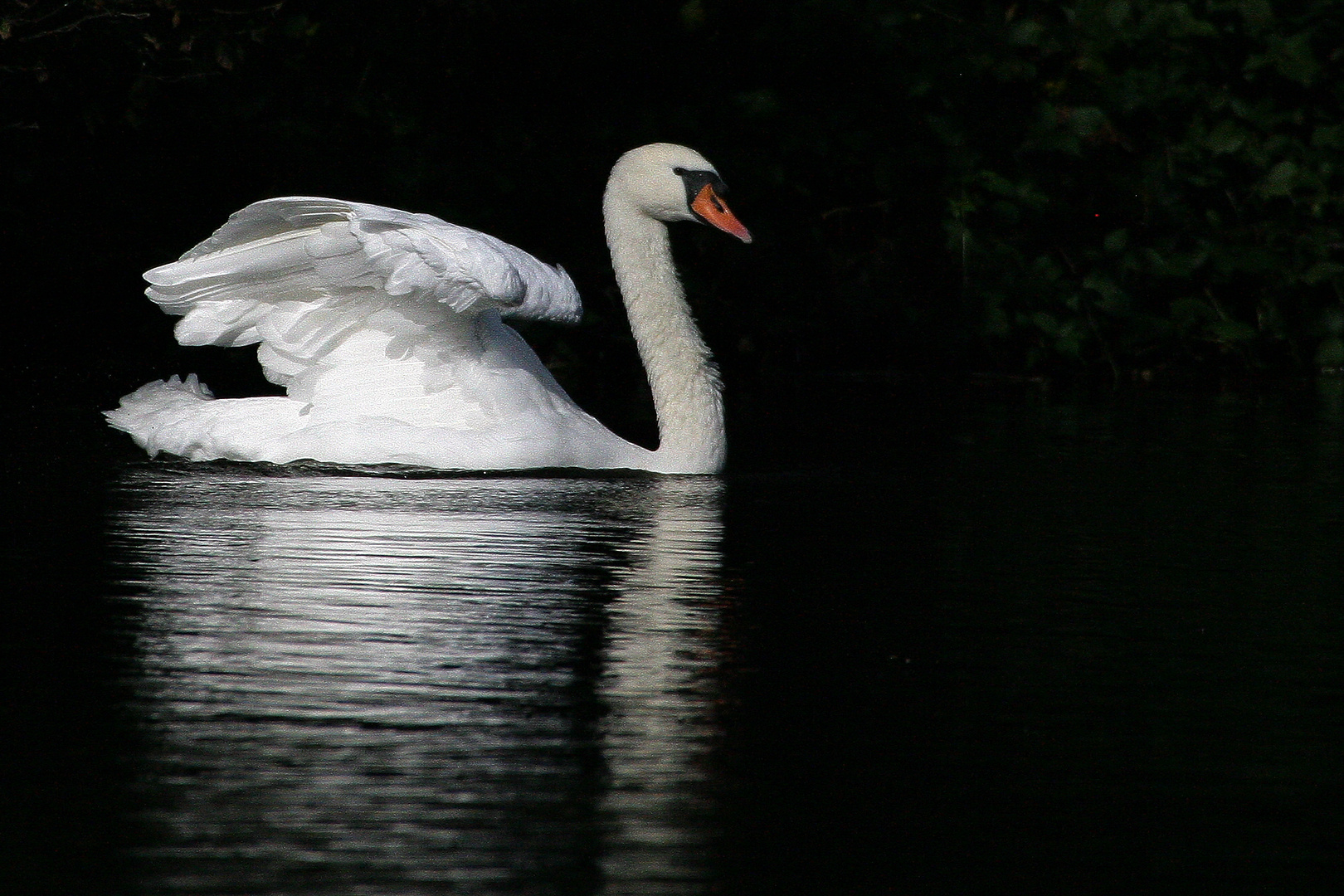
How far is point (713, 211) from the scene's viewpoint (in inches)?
357

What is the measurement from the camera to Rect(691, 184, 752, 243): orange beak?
9011 millimetres

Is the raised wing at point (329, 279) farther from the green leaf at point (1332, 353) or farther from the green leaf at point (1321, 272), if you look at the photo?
the green leaf at point (1332, 353)

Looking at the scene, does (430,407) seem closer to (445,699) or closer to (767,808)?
(445,699)

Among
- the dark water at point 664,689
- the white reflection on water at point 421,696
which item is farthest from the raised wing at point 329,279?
the white reflection on water at point 421,696

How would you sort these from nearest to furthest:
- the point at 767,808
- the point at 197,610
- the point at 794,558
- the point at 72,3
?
the point at 767,808, the point at 197,610, the point at 794,558, the point at 72,3

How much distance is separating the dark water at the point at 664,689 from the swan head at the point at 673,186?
1511 millimetres

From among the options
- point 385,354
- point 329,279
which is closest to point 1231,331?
point 385,354

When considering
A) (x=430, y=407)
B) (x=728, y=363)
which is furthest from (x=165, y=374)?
(x=430, y=407)

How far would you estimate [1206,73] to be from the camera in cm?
1579

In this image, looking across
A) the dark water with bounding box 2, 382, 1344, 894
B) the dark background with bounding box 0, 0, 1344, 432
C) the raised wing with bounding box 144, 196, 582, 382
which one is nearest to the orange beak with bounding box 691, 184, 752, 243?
the raised wing with bounding box 144, 196, 582, 382

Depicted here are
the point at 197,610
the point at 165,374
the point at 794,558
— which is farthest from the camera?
the point at 165,374

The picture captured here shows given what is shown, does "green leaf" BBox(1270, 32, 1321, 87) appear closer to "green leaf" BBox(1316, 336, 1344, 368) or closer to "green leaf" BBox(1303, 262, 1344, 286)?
"green leaf" BBox(1303, 262, 1344, 286)

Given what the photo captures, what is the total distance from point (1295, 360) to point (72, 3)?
30.3ft

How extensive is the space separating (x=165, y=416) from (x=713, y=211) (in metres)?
2.40
